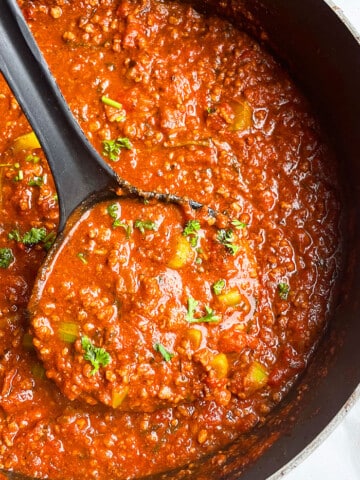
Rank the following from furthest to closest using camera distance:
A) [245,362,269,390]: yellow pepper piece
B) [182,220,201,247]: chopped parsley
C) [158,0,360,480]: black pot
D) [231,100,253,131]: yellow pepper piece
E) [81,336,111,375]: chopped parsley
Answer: [231,100,253,131]: yellow pepper piece, [245,362,269,390]: yellow pepper piece, [158,0,360,480]: black pot, [182,220,201,247]: chopped parsley, [81,336,111,375]: chopped parsley

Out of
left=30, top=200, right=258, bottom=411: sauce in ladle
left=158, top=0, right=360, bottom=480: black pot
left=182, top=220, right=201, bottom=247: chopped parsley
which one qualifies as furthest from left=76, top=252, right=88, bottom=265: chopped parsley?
left=158, top=0, right=360, bottom=480: black pot

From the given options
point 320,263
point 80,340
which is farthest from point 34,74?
point 320,263

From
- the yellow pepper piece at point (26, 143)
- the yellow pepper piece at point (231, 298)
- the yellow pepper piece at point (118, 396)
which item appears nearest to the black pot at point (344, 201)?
the yellow pepper piece at point (118, 396)

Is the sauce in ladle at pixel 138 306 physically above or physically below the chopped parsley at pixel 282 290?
below

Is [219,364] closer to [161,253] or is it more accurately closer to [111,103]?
[161,253]

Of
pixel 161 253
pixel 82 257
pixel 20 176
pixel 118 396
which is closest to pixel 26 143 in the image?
pixel 20 176

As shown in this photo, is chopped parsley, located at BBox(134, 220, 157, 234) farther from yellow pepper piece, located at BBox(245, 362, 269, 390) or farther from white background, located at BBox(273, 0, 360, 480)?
white background, located at BBox(273, 0, 360, 480)

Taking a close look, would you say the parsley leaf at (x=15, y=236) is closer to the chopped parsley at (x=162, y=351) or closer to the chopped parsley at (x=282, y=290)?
the chopped parsley at (x=162, y=351)
